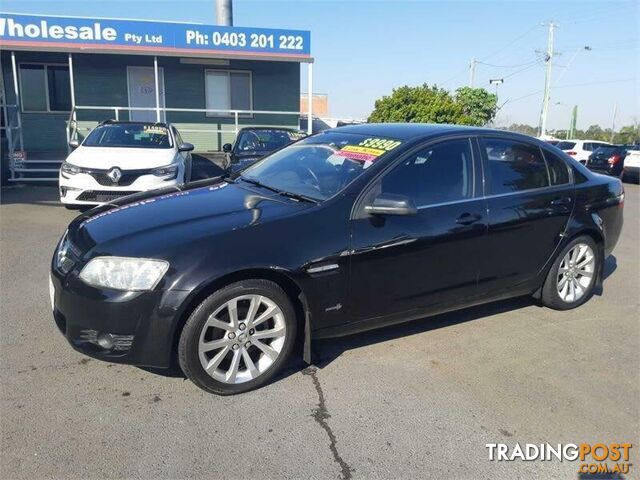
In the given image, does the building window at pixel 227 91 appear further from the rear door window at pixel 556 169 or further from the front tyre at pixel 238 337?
the front tyre at pixel 238 337

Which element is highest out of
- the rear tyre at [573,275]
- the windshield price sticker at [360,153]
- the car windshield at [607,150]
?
the windshield price sticker at [360,153]

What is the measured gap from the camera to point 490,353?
390cm

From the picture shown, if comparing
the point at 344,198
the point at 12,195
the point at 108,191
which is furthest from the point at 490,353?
the point at 12,195

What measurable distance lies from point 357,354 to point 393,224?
3.23 ft

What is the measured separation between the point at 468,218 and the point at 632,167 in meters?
17.5

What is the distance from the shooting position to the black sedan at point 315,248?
2980 mm

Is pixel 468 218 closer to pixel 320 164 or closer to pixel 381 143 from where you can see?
pixel 381 143

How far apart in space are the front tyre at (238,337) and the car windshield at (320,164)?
32.1 inches

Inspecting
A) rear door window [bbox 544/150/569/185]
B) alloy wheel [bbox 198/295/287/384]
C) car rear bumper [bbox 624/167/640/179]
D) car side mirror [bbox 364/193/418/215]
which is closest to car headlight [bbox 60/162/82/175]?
alloy wheel [bbox 198/295/287/384]

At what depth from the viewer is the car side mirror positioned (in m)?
3.34

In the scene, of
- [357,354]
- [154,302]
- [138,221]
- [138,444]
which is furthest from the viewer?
[357,354]

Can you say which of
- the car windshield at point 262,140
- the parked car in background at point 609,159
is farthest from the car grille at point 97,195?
the parked car in background at point 609,159

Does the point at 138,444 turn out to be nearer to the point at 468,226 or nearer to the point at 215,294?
the point at 215,294

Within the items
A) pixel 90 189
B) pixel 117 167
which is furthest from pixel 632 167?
pixel 90 189
